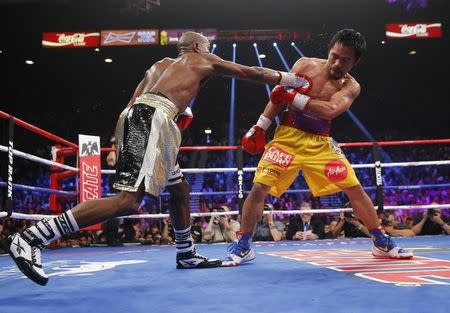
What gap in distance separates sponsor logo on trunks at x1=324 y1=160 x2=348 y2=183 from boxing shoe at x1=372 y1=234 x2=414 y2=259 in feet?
1.19

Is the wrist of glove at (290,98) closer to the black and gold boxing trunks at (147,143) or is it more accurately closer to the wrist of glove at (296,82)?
the wrist of glove at (296,82)

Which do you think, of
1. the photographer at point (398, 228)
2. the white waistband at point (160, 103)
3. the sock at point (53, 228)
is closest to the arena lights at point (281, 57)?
the photographer at point (398, 228)

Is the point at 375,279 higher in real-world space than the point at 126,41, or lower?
lower

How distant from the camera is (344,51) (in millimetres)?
2113

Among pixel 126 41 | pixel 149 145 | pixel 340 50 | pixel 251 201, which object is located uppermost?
pixel 126 41

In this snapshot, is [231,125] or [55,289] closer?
[55,289]

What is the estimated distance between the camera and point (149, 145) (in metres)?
1.58

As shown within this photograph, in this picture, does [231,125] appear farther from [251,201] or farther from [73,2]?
[251,201]

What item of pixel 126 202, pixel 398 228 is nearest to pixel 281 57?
pixel 398 228

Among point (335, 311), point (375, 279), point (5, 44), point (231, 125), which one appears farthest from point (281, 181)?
point (231, 125)

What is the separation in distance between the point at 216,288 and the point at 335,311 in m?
0.48

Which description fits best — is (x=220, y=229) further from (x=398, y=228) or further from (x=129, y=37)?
(x=129, y=37)

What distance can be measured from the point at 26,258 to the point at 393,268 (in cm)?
132

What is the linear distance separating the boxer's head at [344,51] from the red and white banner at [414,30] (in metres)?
8.04
